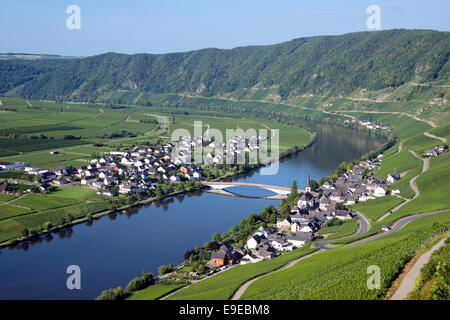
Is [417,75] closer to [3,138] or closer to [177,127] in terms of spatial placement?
[177,127]

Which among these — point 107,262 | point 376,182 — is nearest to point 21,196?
point 107,262

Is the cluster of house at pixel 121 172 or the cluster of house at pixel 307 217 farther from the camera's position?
the cluster of house at pixel 121 172

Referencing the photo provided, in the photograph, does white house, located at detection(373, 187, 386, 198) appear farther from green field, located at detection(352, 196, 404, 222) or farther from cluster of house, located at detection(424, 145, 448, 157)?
cluster of house, located at detection(424, 145, 448, 157)

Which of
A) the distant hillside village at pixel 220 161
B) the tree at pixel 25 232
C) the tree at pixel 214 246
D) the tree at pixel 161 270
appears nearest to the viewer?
the tree at pixel 161 270

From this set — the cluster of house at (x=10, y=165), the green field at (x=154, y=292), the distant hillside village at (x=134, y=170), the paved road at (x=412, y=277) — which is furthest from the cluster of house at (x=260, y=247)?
the cluster of house at (x=10, y=165)

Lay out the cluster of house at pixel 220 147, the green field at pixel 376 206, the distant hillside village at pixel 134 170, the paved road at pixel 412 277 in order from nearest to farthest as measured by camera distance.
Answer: the paved road at pixel 412 277, the green field at pixel 376 206, the distant hillside village at pixel 134 170, the cluster of house at pixel 220 147

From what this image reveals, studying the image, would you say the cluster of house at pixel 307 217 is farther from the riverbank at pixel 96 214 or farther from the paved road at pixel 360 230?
the riverbank at pixel 96 214
